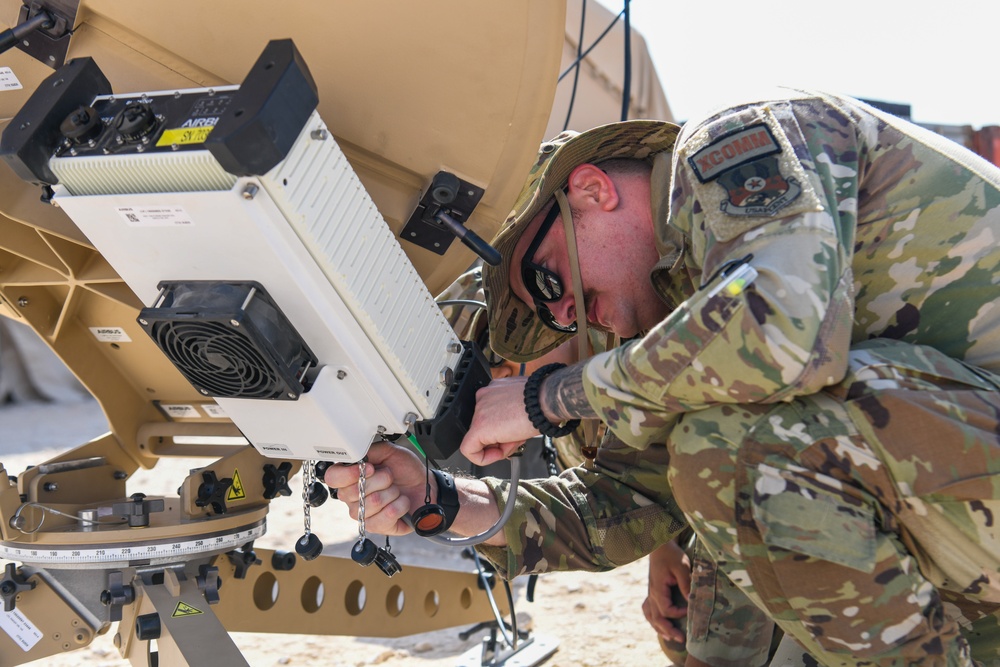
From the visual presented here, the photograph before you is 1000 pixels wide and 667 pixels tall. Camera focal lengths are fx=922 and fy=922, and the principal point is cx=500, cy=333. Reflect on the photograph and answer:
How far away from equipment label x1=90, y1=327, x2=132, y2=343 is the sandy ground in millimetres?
1125

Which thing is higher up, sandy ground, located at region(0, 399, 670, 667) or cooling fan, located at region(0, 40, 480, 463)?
cooling fan, located at region(0, 40, 480, 463)

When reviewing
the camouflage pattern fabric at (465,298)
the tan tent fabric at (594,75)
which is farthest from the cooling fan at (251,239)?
the tan tent fabric at (594,75)

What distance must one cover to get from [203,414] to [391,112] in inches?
44.4

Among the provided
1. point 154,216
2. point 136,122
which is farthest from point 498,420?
point 136,122

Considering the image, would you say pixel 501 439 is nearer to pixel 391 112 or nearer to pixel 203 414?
pixel 391 112

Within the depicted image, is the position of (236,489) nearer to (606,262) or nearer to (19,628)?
(19,628)

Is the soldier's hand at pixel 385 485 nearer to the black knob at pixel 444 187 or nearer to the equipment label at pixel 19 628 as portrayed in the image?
the black knob at pixel 444 187

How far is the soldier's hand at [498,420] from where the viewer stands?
2.01 metres

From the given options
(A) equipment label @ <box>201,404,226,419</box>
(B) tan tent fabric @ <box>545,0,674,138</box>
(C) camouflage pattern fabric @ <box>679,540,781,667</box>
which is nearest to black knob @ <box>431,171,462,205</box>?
(A) equipment label @ <box>201,404,226,419</box>

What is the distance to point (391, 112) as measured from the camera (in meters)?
1.91

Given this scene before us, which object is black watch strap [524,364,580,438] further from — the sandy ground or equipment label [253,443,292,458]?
the sandy ground

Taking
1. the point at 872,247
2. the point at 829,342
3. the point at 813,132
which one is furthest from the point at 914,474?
the point at 813,132

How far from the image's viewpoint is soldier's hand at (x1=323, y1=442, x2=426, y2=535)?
2.07 meters

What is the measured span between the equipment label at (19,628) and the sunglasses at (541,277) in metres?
1.47
